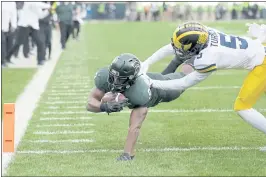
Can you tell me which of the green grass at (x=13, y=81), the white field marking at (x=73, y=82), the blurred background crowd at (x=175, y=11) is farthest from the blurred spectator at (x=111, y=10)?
the white field marking at (x=73, y=82)

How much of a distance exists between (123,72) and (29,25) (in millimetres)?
10587

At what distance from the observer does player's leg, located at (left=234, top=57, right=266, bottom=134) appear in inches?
281

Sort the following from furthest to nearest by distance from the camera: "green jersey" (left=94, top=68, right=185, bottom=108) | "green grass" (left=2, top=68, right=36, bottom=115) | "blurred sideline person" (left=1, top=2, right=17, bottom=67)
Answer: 1. "blurred sideline person" (left=1, top=2, right=17, bottom=67)
2. "green grass" (left=2, top=68, right=36, bottom=115)
3. "green jersey" (left=94, top=68, right=185, bottom=108)

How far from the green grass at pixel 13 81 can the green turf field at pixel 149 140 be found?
Answer: 0.58m

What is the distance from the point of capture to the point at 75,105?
1070cm

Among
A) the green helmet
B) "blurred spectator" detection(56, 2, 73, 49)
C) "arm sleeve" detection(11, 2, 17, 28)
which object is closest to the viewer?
the green helmet

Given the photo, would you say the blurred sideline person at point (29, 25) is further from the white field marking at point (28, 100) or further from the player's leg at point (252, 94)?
the player's leg at point (252, 94)

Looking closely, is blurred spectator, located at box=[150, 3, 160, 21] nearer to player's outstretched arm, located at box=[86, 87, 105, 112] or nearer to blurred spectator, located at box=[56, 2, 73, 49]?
blurred spectator, located at box=[56, 2, 73, 49]

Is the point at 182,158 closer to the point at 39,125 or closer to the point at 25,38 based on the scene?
the point at 39,125

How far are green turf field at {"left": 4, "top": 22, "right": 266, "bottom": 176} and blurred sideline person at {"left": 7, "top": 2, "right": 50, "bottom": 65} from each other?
15.2ft

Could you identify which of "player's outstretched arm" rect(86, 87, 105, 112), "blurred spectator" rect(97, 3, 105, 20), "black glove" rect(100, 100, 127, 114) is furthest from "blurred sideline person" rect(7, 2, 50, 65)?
"blurred spectator" rect(97, 3, 105, 20)

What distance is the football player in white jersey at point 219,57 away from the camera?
6.72m

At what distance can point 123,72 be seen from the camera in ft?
22.0

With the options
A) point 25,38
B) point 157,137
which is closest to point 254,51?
point 157,137
